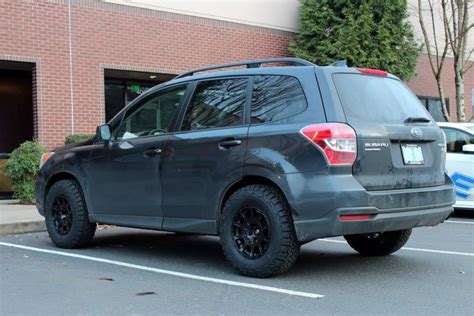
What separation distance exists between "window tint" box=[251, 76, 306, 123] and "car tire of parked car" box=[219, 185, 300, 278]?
682 mm

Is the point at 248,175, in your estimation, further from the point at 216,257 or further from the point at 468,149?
the point at 468,149

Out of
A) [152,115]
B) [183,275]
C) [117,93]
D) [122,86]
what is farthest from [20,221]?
[122,86]

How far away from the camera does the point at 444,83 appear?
21.2m

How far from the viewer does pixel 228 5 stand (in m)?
14.9

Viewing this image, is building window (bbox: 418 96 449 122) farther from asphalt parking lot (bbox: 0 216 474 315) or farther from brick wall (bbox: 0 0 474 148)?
asphalt parking lot (bbox: 0 216 474 315)

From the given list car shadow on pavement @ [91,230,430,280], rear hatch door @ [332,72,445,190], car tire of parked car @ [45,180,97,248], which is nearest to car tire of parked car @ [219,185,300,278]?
car shadow on pavement @ [91,230,430,280]

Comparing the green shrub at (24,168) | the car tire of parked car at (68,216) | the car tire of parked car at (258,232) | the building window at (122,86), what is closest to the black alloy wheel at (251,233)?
the car tire of parked car at (258,232)

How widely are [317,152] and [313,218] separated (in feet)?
1.84

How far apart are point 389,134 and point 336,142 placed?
612 millimetres

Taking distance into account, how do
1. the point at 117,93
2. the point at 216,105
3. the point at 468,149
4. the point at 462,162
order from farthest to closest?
1. the point at 117,93
2. the point at 462,162
3. the point at 468,149
4. the point at 216,105

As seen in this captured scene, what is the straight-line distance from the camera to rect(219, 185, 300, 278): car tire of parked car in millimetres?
5391

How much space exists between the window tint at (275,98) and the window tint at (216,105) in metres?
0.17

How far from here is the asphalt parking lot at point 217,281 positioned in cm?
481

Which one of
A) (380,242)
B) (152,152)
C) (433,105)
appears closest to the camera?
(152,152)
